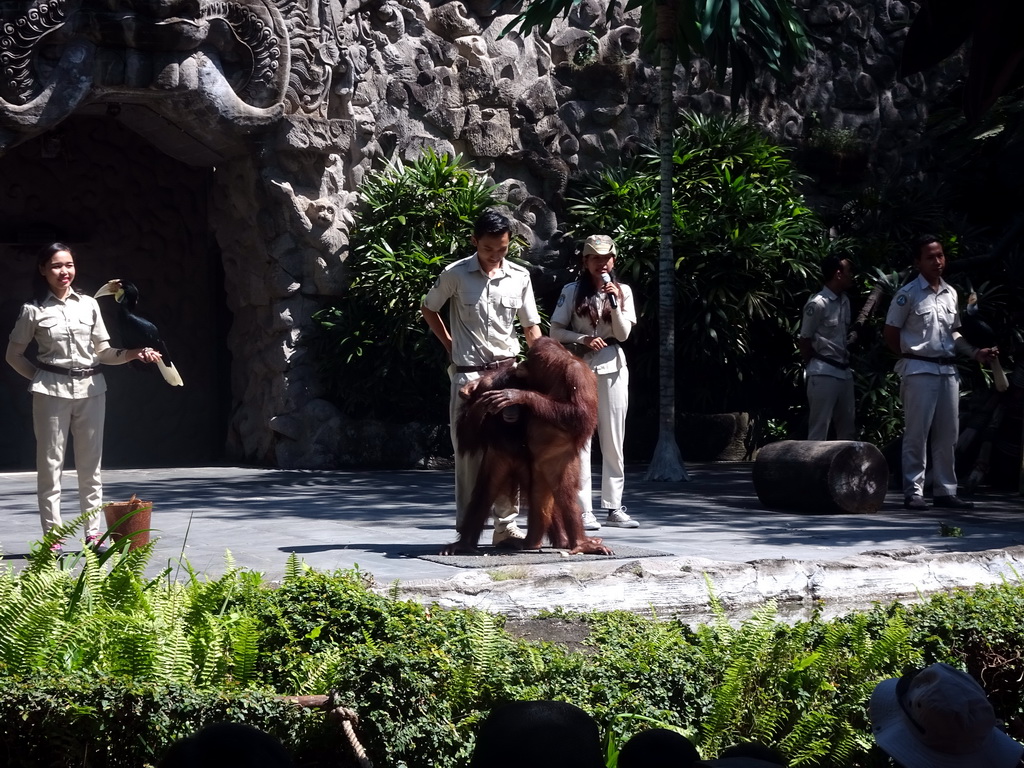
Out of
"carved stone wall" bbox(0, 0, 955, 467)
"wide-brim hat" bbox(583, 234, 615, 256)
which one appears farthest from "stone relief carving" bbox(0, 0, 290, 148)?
"wide-brim hat" bbox(583, 234, 615, 256)

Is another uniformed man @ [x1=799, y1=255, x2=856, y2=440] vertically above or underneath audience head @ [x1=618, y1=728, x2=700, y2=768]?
above

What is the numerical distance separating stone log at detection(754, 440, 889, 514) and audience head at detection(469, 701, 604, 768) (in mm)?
7537

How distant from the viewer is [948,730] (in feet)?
9.84

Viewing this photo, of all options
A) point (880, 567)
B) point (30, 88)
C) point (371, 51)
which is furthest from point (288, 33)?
point (880, 567)

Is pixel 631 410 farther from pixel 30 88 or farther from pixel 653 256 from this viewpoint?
pixel 30 88

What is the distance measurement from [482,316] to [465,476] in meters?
0.93

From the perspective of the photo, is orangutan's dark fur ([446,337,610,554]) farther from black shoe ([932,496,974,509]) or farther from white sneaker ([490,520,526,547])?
black shoe ([932,496,974,509])

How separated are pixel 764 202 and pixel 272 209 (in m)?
5.53

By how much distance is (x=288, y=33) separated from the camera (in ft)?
44.1

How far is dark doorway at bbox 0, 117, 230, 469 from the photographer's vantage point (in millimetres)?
15719

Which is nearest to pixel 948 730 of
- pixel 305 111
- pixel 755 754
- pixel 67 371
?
pixel 755 754

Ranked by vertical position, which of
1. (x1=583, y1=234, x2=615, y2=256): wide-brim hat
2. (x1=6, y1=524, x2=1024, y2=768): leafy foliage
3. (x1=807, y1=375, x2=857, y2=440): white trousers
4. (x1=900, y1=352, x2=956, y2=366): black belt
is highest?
(x1=583, y1=234, x2=615, y2=256): wide-brim hat

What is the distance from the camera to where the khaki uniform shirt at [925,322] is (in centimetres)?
1003

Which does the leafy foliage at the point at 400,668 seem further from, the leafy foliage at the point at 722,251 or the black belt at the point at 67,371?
the leafy foliage at the point at 722,251
